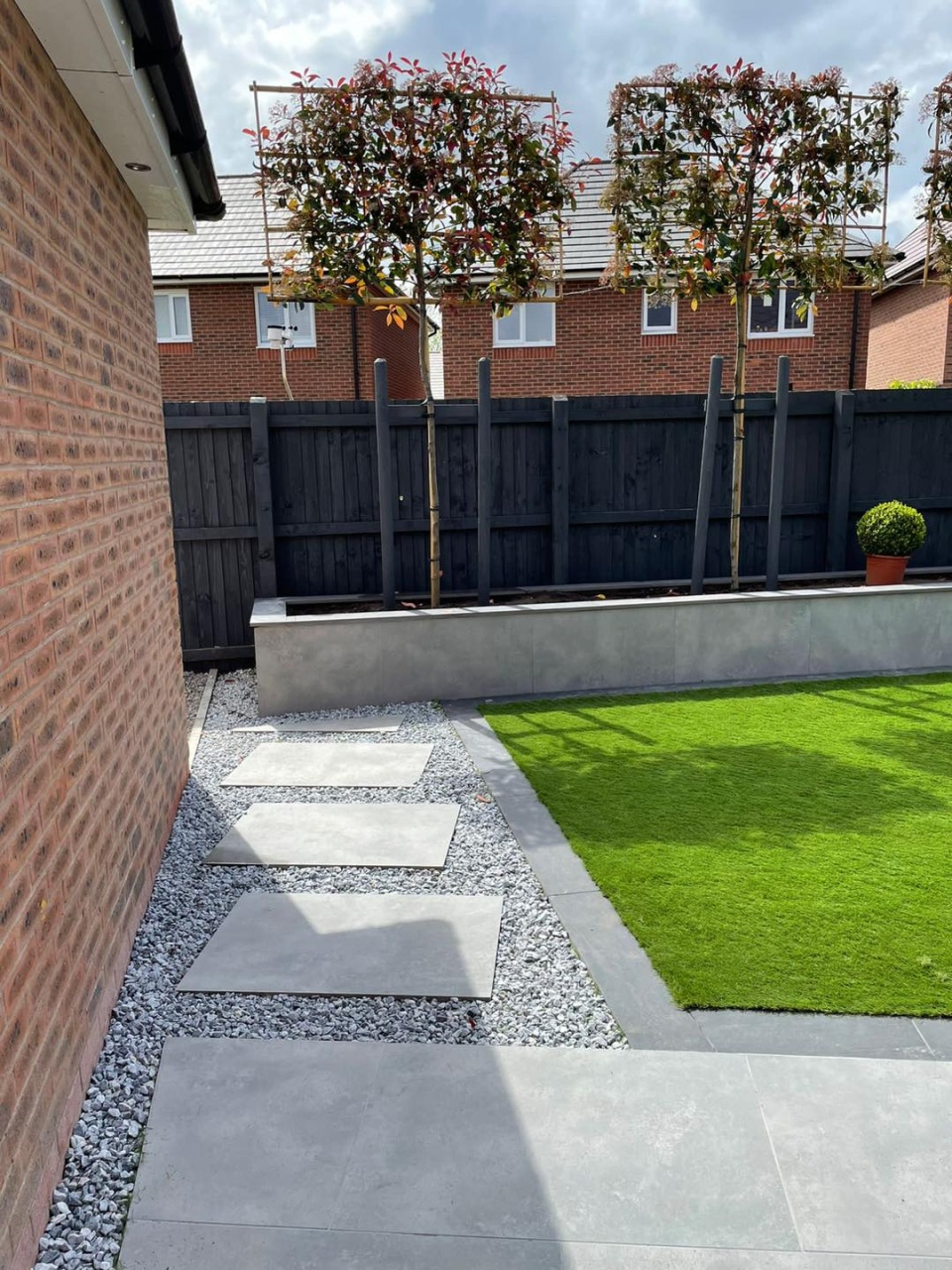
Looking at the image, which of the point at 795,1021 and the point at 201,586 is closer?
the point at 795,1021

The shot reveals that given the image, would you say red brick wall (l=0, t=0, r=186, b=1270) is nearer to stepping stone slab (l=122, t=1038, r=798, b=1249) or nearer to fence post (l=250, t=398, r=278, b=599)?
stepping stone slab (l=122, t=1038, r=798, b=1249)

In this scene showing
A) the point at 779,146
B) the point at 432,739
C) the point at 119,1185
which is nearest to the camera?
the point at 119,1185

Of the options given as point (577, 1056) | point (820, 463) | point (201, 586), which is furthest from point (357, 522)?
point (577, 1056)

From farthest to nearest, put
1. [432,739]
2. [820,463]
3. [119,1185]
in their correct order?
[820,463] → [432,739] → [119,1185]

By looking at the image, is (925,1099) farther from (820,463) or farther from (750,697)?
(820,463)

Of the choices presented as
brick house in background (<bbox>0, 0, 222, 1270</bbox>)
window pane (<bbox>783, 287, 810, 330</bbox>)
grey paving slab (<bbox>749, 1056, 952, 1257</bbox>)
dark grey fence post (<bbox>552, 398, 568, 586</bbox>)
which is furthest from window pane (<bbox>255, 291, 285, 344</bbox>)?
grey paving slab (<bbox>749, 1056, 952, 1257</bbox>)

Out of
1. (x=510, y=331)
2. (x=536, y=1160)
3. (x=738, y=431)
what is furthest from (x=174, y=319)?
(x=536, y=1160)

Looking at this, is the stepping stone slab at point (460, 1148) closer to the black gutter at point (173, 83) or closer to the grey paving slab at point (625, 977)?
the grey paving slab at point (625, 977)

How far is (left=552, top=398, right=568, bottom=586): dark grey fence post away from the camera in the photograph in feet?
27.7

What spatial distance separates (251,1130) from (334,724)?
4214 mm

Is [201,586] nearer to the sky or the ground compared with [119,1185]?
nearer to the sky

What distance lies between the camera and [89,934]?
9.29ft

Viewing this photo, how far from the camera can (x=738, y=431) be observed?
→ 8141 millimetres

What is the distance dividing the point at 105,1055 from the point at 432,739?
11.6ft
